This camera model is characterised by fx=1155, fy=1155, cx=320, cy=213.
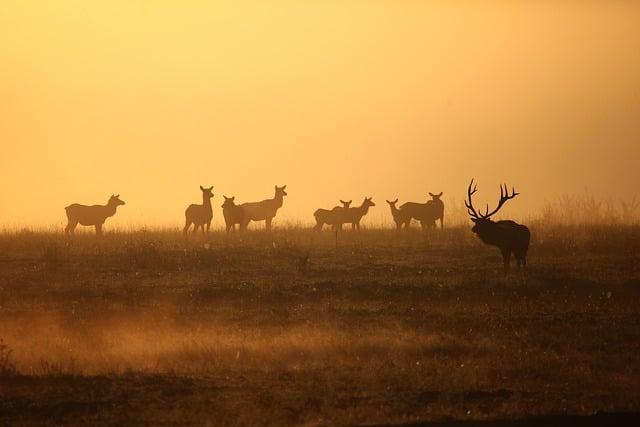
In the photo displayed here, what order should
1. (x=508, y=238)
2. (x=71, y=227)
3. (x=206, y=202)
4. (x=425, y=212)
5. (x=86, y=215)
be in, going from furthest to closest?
(x=425, y=212), (x=86, y=215), (x=206, y=202), (x=71, y=227), (x=508, y=238)

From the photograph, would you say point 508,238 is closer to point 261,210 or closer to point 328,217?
point 328,217

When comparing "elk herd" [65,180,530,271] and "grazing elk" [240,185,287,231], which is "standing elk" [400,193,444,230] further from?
"grazing elk" [240,185,287,231]

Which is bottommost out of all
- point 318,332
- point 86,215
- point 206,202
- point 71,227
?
point 318,332

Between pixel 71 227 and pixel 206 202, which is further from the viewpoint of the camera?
pixel 206 202

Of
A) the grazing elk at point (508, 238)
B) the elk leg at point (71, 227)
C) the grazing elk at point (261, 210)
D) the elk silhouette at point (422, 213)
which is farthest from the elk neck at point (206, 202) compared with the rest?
the grazing elk at point (508, 238)

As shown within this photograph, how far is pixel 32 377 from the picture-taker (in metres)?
14.3

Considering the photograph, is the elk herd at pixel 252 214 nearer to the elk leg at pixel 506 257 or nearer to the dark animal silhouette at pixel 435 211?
the dark animal silhouette at pixel 435 211

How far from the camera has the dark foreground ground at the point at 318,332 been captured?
13.2 m

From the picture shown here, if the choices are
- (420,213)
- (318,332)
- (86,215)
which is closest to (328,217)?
(420,213)

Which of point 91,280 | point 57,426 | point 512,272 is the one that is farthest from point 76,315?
point 512,272

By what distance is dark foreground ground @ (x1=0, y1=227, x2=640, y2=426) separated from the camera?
1322 cm

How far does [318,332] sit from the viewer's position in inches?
690

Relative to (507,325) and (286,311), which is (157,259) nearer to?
(286,311)

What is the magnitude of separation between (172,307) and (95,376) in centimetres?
584
